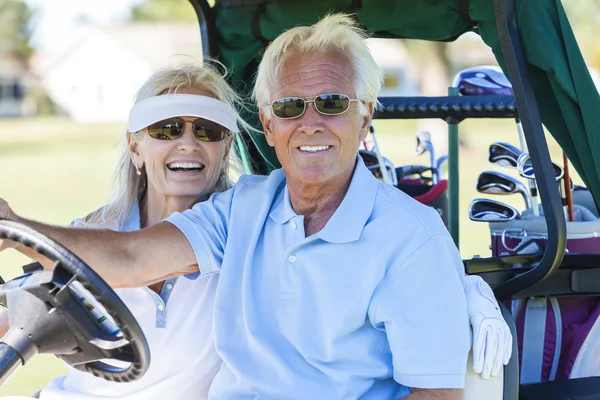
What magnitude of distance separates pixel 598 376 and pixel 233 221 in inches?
43.8

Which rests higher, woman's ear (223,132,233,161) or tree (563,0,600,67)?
tree (563,0,600,67)

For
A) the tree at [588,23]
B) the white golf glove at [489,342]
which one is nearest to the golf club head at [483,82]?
the white golf glove at [489,342]

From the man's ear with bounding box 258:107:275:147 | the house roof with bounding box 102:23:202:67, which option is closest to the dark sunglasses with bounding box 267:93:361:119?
the man's ear with bounding box 258:107:275:147

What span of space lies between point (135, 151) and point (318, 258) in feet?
2.49

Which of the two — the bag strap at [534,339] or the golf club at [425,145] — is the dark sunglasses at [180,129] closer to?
the bag strap at [534,339]

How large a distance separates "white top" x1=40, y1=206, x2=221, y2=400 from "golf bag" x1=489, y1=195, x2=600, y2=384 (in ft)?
3.13

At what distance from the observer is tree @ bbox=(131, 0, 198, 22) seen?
52.9 metres

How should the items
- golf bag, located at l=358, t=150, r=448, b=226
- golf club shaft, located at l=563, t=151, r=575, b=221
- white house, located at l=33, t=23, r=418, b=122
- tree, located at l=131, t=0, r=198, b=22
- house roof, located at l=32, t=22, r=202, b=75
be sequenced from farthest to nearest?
tree, located at l=131, t=0, r=198, b=22
white house, located at l=33, t=23, r=418, b=122
house roof, located at l=32, t=22, r=202, b=75
golf bag, located at l=358, t=150, r=448, b=226
golf club shaft, located at l=563, t=151, r=575, b=221

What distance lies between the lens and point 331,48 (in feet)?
7.36

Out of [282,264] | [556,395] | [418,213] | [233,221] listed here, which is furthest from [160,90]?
[556,395]

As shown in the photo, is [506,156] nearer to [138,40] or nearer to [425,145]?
[425,145]

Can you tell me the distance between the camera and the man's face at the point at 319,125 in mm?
2221

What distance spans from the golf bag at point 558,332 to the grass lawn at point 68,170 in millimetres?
780

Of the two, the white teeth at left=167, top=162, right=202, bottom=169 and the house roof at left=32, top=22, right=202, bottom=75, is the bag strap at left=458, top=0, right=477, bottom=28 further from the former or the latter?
the house roof at left=32, top=22, right=202, bottom=75
